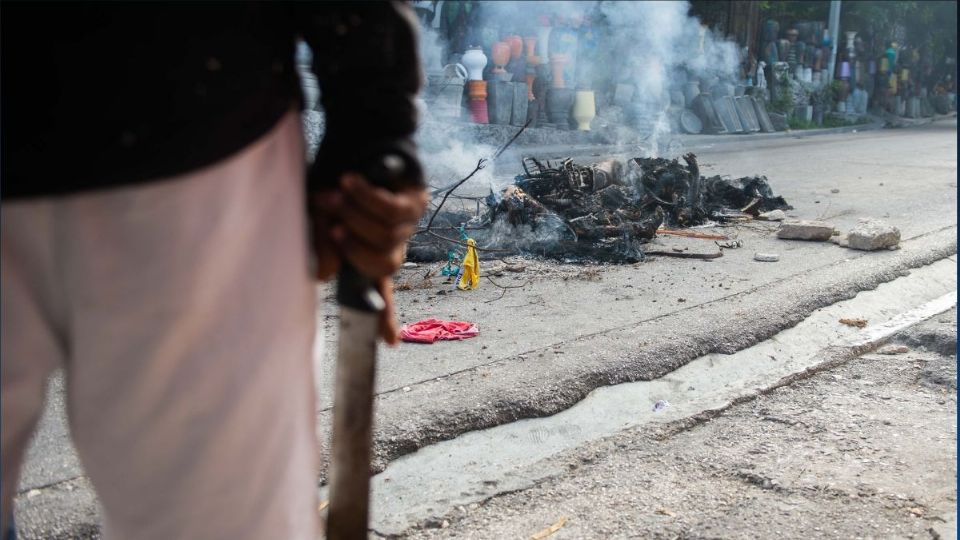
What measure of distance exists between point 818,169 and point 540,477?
31.0 ft

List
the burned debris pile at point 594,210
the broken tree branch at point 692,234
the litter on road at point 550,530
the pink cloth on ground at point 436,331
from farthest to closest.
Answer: the broken tree branch at point 692,234, the burned debris pile at point 594,210, the pink cloth on ground at point 436,331, the litter on road at point 550,530

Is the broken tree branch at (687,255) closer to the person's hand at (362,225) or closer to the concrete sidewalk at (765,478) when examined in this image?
the concrete sidewalk at (765,478)

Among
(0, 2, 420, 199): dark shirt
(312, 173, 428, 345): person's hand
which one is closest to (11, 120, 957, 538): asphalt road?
(312, 173, 428, 345): person's hand

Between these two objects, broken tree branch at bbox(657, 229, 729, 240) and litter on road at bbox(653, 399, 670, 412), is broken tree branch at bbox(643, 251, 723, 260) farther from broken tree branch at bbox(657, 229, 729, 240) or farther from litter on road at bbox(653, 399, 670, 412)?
litter on road at bbox(653, 399, 670, 412)

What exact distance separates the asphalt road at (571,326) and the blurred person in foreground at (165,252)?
342 millimetres

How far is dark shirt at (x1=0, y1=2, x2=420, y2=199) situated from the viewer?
1.07m

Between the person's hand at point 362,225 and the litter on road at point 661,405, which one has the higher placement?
the person's hand at point 362,225

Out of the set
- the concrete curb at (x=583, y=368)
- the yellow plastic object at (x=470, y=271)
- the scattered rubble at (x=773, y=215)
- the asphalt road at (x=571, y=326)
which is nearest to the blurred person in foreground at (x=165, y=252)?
the asphalt road at (x=571, y=326)

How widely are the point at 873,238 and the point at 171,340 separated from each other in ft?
18.3

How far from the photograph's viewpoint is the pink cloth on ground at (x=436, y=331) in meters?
4.00

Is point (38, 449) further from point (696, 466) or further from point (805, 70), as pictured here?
point (805, 70)

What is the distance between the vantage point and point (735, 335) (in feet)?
13.4

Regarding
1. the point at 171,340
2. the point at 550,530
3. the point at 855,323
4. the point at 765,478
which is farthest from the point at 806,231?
the point at 171,340

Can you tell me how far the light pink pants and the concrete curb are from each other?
163 cm
